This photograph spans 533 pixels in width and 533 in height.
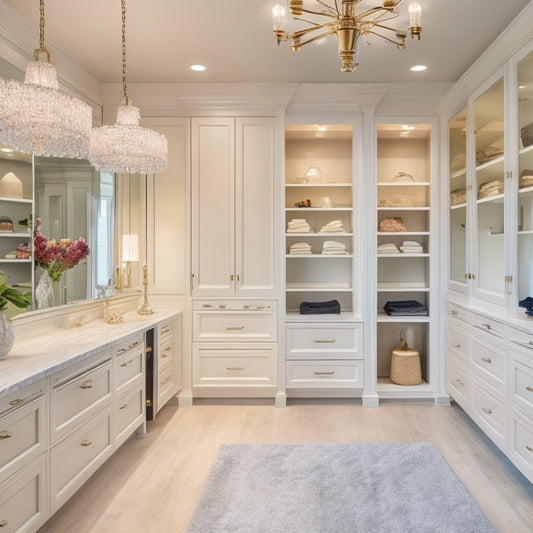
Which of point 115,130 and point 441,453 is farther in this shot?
point 441,453

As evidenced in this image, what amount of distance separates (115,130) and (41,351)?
50.7 inches

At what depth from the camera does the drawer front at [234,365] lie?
387 cm

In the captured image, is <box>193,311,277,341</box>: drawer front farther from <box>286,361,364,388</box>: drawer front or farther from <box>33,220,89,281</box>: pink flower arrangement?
<box>33,220,89,281</box>: pink flower arrangement

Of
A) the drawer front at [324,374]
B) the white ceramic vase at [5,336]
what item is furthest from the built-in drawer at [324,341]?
the white ceramic vase at [5,336]

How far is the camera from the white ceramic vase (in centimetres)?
208

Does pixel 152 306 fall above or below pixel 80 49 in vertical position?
below

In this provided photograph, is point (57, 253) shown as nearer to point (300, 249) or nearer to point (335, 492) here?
Answer: point (300, 249)

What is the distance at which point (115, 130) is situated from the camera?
8.52 ft

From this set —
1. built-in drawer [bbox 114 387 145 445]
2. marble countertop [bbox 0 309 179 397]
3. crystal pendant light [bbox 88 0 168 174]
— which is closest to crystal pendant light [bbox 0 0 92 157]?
crystal pendant light [bbox 88 0 168 174]

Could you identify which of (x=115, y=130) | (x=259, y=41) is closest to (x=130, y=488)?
(x=115, y=130)

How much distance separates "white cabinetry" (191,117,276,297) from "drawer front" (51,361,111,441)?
1.46 meters

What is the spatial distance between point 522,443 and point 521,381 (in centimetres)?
33

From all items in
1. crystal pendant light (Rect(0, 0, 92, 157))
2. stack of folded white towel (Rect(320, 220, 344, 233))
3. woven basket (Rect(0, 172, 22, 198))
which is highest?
crystal pendant light (Rect(0, 0, 92, 157))

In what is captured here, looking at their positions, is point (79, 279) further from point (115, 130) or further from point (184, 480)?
point (184, 480)
